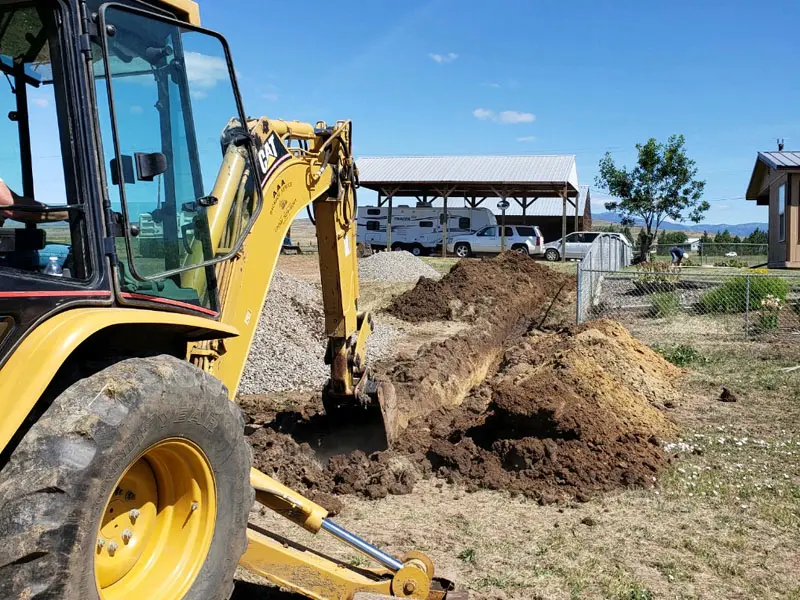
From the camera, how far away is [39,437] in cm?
245

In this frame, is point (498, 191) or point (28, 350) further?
point (498, 191)

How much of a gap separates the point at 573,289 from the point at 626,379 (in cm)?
1067

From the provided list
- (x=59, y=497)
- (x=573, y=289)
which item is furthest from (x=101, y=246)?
(x=573, y=289)

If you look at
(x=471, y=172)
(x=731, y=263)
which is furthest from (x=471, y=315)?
(x=471, y=172)

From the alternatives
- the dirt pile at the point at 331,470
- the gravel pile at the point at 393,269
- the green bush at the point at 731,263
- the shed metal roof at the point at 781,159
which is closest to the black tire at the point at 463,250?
the gravel pile at the point at 393,269

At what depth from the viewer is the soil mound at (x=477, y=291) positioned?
17.4 metres

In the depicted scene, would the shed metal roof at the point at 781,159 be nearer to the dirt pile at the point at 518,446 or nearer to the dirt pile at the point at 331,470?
the dirt pile at the point at 518,446

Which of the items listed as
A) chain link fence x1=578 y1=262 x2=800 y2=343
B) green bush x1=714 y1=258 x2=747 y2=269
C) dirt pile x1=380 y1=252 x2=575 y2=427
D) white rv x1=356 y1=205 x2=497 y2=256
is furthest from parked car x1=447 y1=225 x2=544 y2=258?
chain link fence x1=578 y1=262 x2=800 y2=343

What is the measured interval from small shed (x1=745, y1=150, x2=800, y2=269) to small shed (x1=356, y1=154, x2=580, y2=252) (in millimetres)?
12064

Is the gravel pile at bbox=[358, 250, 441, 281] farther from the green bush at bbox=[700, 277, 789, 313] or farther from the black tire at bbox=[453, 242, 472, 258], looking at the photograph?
the black tire at bbox=[453, 242, 472, 258]

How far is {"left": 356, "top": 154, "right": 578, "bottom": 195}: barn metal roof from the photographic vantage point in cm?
3744

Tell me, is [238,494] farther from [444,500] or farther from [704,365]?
[704,365]

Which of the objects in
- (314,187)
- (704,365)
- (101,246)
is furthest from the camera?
(704,365)

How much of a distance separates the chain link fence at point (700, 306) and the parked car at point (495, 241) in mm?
17719
